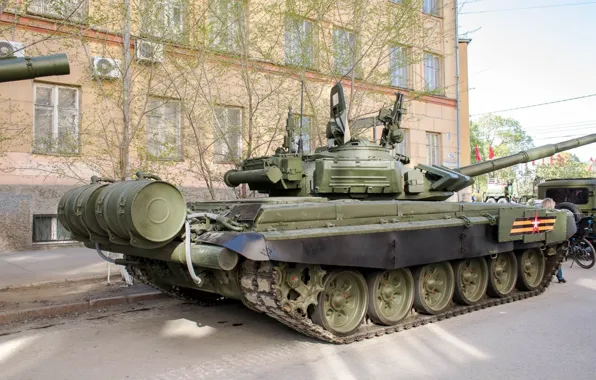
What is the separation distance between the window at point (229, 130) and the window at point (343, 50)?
258cm

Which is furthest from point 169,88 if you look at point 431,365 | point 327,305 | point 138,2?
point 431,365

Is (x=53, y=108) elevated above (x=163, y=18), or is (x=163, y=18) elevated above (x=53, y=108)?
(x=163, y=18)

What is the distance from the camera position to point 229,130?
37.5ft

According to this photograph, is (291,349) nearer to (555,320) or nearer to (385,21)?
(555,320)

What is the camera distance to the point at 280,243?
16.7 feet

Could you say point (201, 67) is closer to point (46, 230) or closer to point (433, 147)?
point (46, 230)

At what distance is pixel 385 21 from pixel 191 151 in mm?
5678

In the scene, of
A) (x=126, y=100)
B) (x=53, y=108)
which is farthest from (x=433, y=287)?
(x=53, y=108)

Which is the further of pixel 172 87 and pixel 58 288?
pixel 172 87

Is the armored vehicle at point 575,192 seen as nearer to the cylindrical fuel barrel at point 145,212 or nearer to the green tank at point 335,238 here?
the green tank at point 335,238

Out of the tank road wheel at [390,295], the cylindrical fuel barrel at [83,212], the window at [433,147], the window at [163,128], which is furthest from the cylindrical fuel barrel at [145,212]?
the window at [433,147]

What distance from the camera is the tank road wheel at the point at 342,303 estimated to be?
579 centimetres

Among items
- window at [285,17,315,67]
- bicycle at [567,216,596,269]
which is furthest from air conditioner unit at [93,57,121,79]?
bicycle at [567,216,596,269]

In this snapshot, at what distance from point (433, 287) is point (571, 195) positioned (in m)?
9.22
